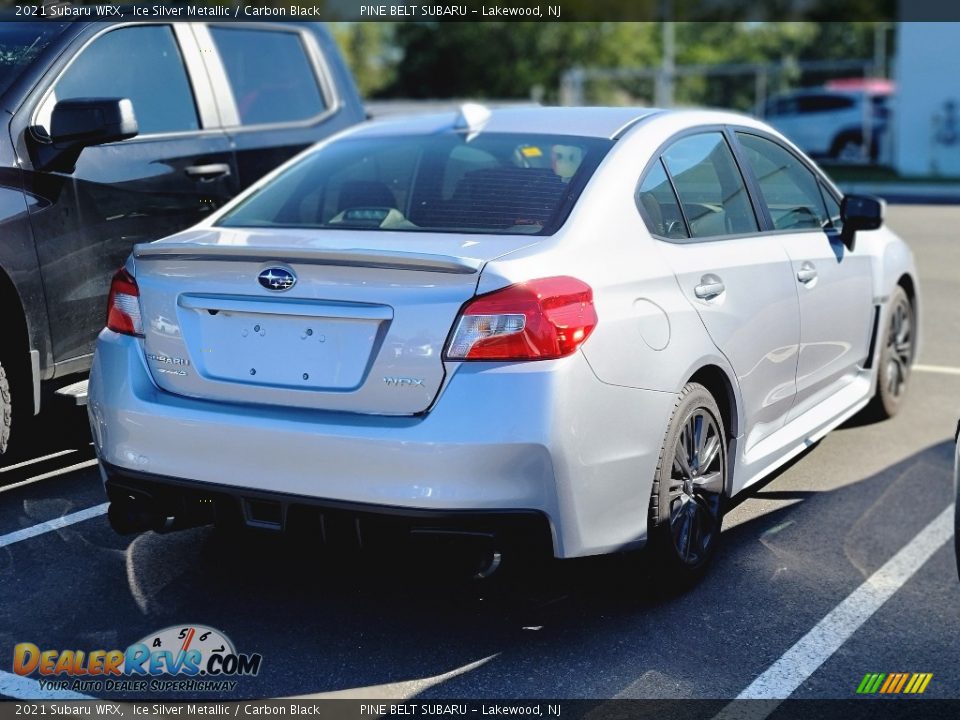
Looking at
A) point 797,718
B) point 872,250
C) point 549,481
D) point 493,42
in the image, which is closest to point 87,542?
point 549,481

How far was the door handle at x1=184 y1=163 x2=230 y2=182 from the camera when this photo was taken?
19.6ft

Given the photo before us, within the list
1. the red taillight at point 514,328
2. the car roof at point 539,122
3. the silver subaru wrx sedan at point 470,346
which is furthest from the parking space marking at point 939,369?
the red taillight at point 514,328

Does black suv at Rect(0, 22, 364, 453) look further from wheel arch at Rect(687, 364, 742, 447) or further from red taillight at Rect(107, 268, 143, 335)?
wheel arch at Rect(687, 364, 742, 447)

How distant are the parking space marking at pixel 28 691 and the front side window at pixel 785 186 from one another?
3117mm

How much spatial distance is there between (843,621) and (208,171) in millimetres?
3653

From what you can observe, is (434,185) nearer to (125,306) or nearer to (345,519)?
(125,306)

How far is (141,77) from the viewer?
6.00 meters

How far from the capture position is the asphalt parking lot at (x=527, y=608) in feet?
11.6

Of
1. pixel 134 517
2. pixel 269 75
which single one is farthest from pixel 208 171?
pixel 134 517

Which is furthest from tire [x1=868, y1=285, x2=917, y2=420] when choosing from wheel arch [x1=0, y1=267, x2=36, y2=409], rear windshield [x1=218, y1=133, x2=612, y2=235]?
wheel arch [x1=0, y1=267, x2=36, y2=409]

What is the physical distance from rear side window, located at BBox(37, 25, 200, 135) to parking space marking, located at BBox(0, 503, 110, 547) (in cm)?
180

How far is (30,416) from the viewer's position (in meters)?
5.12

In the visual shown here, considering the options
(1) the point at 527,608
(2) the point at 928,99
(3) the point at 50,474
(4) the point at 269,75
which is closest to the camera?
(1) the point at 527,608

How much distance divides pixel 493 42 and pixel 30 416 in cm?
4211
